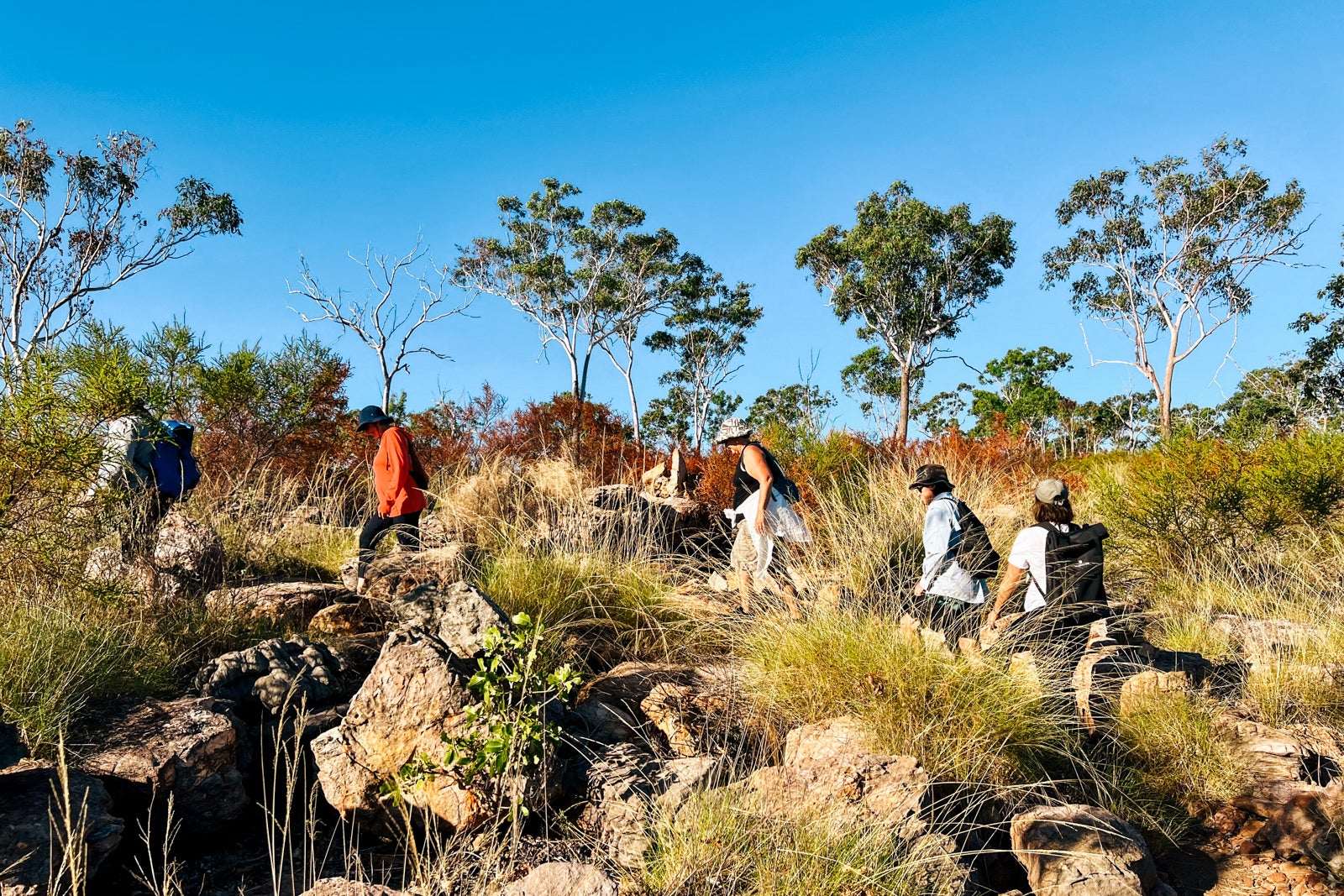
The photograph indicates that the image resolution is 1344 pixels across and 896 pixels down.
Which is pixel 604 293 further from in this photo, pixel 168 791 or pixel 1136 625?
pixel 168 791

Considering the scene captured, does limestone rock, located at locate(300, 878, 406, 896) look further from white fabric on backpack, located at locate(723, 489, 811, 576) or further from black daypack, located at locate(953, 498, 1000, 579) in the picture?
black daypack, located at locate(953, 498, 1000, 579)

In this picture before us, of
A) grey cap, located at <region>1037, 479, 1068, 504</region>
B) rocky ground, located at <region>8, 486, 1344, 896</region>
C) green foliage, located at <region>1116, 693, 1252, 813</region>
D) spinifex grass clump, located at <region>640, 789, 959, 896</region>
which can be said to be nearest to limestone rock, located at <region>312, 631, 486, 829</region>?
rocky ground, located at <region>8, 486, 1344, 896</region>

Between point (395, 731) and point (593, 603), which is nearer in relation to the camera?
point (395, 731)

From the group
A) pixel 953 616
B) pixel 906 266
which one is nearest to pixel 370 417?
pixel 953 616

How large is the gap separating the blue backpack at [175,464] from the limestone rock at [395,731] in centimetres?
325

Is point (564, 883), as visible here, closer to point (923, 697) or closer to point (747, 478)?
point (923, 697)

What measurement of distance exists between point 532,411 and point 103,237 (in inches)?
571

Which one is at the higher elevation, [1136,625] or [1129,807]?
[1136,625]

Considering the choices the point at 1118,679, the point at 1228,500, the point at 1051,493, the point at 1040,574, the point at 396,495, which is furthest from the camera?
the point at 1228,500

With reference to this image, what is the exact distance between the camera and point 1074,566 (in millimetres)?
5539

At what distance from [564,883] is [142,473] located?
4.36 metres

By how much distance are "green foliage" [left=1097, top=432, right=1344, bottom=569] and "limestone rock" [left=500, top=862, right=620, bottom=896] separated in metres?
7.63

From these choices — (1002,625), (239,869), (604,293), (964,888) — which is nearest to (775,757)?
(964,888)

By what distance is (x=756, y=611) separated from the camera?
5.52 m
